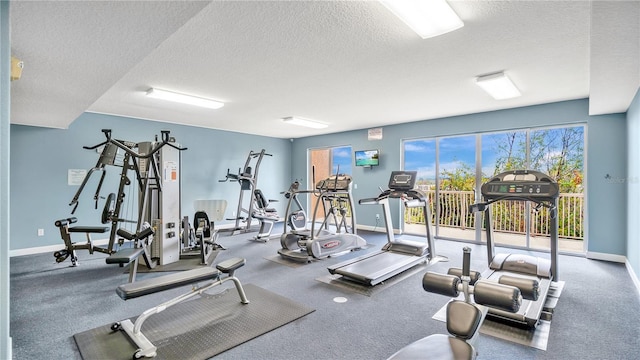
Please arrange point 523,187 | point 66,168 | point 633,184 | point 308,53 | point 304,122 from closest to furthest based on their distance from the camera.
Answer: point 308,53 → point 523,187 → point 633,184 → point 66,168 → point 304,122

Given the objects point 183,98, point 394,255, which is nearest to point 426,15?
point 394,255

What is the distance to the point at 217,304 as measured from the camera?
122 inches

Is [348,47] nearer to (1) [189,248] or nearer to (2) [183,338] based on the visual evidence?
(2) [183,338]

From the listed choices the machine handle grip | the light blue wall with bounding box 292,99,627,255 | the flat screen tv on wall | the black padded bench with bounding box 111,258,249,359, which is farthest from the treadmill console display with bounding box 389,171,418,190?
the machine handle grip

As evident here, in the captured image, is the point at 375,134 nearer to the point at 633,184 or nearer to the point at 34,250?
the point at 633,184

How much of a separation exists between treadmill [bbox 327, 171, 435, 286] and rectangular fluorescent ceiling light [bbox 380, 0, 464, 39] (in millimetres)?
2416

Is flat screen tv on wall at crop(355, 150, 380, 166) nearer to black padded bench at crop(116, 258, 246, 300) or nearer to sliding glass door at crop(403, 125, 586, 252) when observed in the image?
sliding glass door at crop(403, 125, 586, 252)

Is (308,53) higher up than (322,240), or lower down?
higher up

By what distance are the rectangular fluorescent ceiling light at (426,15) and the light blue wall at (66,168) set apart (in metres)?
6.01

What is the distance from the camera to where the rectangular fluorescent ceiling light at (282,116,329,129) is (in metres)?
6.38

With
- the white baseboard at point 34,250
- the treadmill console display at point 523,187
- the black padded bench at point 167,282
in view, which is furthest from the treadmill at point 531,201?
the white baseboard at point 34,250

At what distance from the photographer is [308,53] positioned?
3043mm

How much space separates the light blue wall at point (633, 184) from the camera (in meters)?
3.51

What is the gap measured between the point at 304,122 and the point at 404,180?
3008mm
